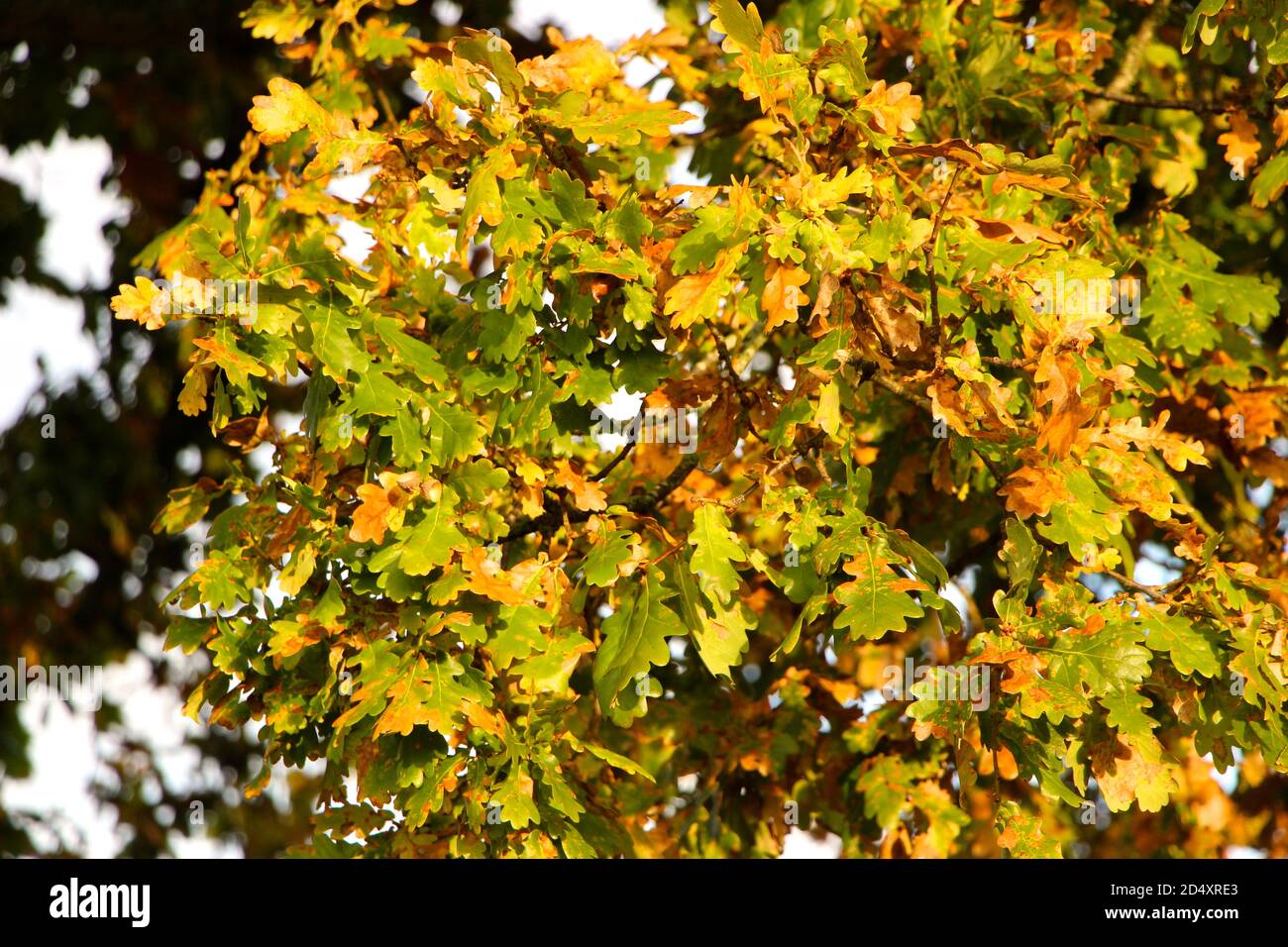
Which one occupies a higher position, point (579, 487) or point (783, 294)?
point (783, 294)

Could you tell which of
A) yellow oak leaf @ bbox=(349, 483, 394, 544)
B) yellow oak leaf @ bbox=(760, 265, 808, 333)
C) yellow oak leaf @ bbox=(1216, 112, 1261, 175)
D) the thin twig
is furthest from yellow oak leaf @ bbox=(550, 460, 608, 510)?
yellow oak leaf @ bbox=(1216, 112, 1261, 175)

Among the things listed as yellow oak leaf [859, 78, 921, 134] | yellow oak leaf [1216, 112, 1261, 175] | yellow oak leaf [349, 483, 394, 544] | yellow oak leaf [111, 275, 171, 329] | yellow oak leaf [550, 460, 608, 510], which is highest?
yellow oak leaf [1216, 112, 1261, 175]

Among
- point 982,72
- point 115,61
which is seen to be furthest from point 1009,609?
point 115,61

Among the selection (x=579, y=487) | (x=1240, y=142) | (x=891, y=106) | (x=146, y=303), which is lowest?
(x=579, y=487)

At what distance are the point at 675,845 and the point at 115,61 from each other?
19.0 feet

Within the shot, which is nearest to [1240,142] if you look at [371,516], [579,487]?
[579,487]

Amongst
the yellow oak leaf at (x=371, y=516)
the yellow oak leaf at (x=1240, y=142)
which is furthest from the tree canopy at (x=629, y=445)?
the yellow oak leaf at (x=1240, y=142)

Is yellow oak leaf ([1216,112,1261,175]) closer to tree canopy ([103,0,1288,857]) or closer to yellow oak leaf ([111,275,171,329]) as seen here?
tree canopy ([103,0,1288,857])

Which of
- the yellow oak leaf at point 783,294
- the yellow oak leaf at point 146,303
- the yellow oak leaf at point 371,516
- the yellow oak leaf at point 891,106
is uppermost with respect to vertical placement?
the yellow oak leaf at point 891,106

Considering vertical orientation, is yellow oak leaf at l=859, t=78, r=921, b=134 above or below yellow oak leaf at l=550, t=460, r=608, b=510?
above

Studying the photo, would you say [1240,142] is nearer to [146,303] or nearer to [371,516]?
[371,516]

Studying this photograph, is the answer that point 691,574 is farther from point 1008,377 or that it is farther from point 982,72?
point 982,72

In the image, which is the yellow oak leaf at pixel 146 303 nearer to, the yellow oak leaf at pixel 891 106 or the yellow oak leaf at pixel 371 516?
the yellow oak leaf at pixel 371 516

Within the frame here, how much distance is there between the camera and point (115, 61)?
300 inches
